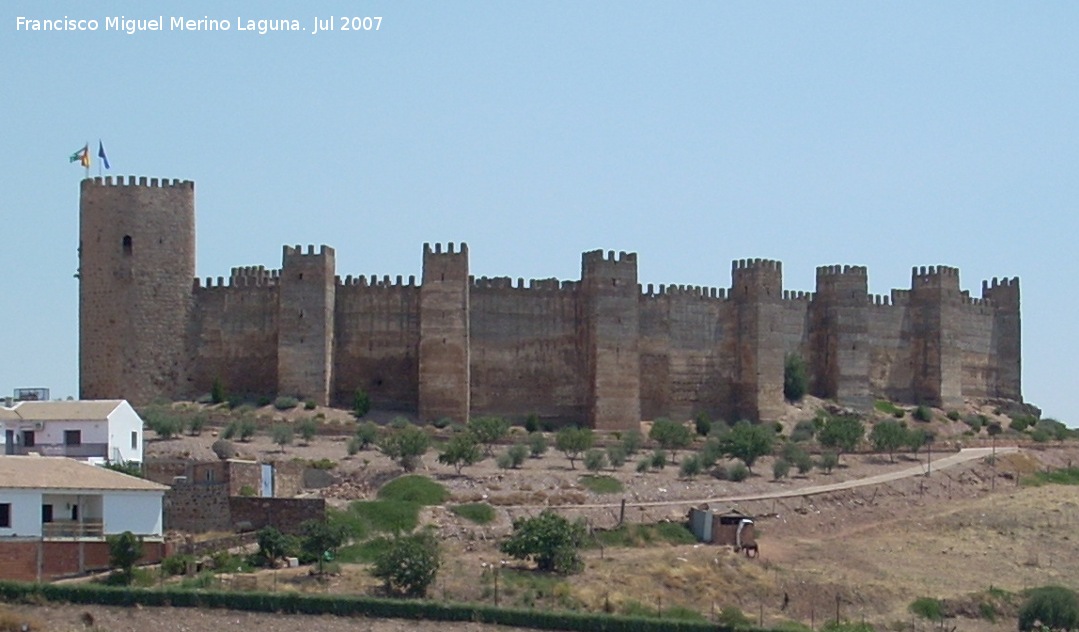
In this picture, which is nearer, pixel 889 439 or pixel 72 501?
pixel 72 501

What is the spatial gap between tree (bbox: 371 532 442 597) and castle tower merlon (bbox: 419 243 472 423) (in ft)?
57.1

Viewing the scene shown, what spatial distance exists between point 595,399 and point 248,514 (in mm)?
17042

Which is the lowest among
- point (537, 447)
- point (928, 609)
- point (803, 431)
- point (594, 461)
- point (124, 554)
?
point (928, 609)

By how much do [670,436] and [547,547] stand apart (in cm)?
1320

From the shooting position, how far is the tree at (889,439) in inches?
1982

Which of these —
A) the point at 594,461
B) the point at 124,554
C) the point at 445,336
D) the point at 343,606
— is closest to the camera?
the point at 343,606

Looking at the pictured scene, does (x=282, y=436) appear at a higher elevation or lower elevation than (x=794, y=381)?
lower

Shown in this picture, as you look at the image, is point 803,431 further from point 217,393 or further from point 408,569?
point 408,569

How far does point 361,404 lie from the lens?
5191 centimetres

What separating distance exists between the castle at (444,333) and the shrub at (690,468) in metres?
7.46

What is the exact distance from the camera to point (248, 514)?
3794cm

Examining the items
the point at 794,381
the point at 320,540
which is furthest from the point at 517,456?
the point at 794,381

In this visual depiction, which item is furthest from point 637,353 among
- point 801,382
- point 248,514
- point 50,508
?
point 50,508

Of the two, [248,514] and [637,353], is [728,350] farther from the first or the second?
[248,514]
